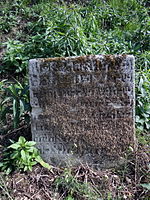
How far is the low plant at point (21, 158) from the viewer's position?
9.58ft

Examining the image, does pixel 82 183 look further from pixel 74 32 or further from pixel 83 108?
pixel 74 32

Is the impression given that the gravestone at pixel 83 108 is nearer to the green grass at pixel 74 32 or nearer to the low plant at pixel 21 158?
the low plant at pixel 21 158

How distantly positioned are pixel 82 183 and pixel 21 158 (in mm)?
667

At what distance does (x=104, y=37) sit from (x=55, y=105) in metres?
2.59

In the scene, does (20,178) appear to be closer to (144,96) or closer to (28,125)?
(28,125)

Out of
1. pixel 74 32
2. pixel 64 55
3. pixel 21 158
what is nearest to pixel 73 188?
pixel 21 158

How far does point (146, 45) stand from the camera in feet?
16.7

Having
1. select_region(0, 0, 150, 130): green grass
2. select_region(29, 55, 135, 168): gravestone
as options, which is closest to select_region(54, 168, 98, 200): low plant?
select_region(29, 55, 135, 168): gravestone

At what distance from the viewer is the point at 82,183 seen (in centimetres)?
288

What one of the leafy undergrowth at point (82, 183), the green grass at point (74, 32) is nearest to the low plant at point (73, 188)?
the leafy undergrowth at point (82, 183)

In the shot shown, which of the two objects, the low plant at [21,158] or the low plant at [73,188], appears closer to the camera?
the low plant at [73,188]

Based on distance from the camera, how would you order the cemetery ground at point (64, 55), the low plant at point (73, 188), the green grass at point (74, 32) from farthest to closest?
the green grass at point (74, 32), the cemetery ground at point (64, 55), the low plant at point (73, 188)

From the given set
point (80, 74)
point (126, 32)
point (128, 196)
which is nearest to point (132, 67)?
point (80, 74)

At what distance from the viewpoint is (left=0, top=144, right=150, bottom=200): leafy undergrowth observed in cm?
275
